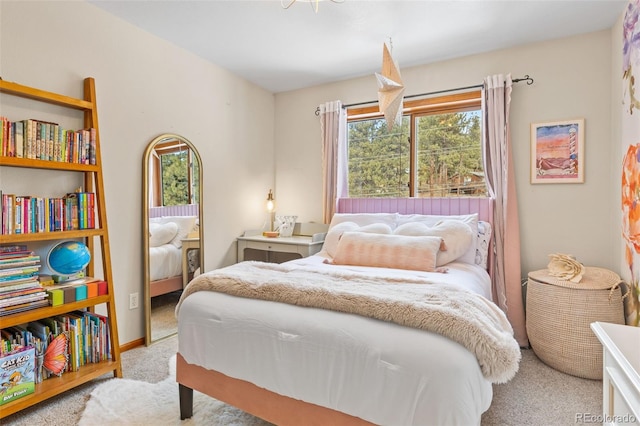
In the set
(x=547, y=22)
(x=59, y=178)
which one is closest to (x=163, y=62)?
(x=59, y=178)

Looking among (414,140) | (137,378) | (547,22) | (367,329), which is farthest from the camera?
(414,140)

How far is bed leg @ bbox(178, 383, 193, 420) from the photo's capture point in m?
1.69

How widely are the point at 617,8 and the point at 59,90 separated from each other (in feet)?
12.6

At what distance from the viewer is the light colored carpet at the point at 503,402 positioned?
1689mm

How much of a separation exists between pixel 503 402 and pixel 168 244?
8.91 feet

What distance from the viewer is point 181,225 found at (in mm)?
2961

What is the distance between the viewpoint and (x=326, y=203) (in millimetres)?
3623

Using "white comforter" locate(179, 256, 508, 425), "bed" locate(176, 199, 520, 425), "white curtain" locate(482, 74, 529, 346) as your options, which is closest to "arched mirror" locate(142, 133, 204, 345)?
"bed" locate(176, 199, 520, 425)

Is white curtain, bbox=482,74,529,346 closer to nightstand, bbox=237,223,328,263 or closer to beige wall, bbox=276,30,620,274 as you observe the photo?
beige wall, bbox=276,30,620,274

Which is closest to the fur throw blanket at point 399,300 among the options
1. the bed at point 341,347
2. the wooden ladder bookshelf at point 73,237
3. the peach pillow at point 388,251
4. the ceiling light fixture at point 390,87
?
the bed at point 341,347

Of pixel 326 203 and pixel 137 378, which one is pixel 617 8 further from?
pixel 137 378

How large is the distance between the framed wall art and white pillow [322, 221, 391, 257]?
135 cm

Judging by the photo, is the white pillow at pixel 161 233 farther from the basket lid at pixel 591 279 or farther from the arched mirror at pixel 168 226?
the basket lid at pixel 591 279

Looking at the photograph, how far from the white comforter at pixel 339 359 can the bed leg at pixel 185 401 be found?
8.1 inches
